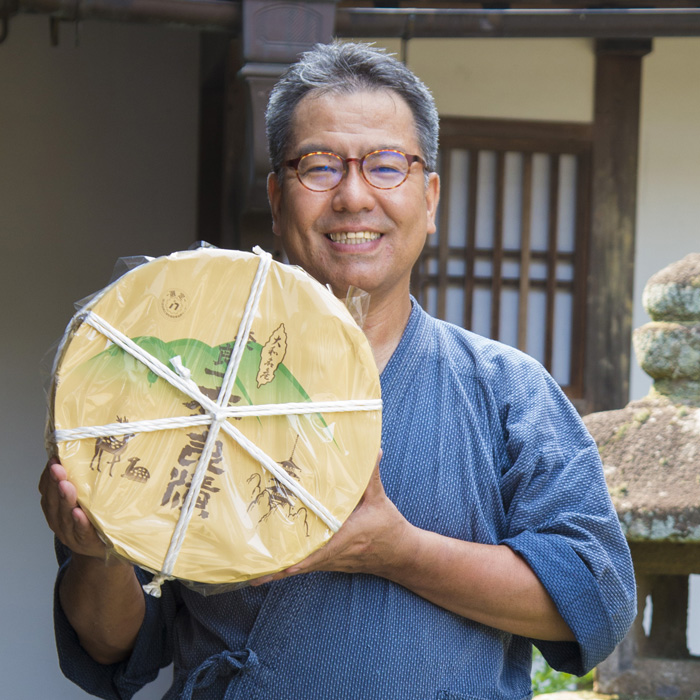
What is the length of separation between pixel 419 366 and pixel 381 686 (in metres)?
0.60

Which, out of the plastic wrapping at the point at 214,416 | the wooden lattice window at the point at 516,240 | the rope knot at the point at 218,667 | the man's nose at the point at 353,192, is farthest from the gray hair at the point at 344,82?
the wooden lattice window at the point at 516,240

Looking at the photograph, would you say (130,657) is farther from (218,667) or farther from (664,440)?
(664,440)

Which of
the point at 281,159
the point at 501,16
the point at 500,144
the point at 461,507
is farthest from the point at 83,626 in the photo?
the point at 500,144

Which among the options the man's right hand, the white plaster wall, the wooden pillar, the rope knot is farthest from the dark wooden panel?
the man's right hand

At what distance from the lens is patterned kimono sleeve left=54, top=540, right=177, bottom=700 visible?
1.95 metres

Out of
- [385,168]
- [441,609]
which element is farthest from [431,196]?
[441,609]

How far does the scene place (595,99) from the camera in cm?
514

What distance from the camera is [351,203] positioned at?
69.2 inches

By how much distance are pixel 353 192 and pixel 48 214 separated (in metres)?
3.44

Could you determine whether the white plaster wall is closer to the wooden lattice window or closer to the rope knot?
the wooden lattice window

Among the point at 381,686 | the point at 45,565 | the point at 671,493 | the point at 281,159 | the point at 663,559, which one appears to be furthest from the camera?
the point at 45,565

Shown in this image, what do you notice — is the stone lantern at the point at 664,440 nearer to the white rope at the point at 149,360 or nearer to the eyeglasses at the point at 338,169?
the eyeglasses at the point at 338,169

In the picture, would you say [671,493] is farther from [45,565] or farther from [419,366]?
[45,565]

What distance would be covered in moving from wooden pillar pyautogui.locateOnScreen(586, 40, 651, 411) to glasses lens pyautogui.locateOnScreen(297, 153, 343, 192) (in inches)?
142
